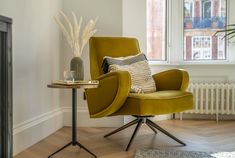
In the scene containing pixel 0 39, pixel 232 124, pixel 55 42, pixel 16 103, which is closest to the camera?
pixel 0 39

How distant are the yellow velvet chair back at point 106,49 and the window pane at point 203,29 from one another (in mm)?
1206

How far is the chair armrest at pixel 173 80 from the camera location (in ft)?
9.76

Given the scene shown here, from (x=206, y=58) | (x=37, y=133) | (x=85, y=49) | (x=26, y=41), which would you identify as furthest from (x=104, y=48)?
(x=206, y=58)

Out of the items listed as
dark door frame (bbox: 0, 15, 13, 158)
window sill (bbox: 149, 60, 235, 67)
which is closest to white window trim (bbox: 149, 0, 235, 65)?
window sill (bbox: 149, 60, 235, 67)

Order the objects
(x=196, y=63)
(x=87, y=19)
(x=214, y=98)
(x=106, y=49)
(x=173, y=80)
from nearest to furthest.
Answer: (x=173, y=80) < (x=106, y=49) < (x=87, y=19) < (x=214, y=98) < (x=196, y=63)

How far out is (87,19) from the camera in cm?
375

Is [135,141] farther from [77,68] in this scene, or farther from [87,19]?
[87,19]

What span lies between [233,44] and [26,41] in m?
2.68

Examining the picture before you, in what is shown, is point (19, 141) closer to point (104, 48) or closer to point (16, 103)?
point (16, 103)

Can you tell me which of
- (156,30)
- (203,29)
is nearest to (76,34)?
(156,30)

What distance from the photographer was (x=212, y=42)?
170 inches

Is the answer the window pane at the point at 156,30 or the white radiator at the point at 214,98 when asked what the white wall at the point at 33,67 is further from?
the white radiator at the point at 214,98

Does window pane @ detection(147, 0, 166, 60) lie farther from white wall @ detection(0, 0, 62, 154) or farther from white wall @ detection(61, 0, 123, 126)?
white wall @ detection(0, 0, 62, 154)

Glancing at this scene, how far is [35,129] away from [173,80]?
4.35 feet
